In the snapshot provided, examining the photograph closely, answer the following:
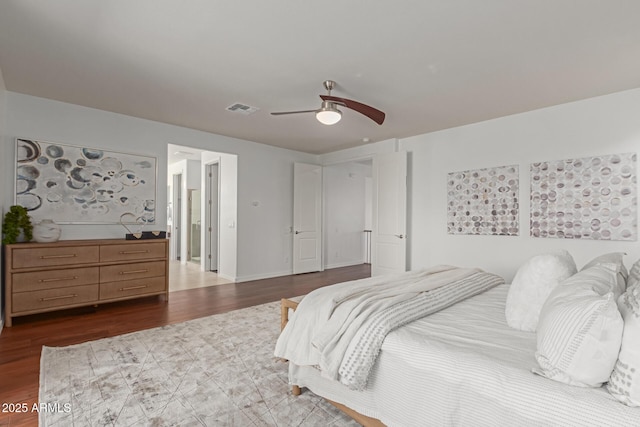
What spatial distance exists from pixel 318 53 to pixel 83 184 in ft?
11.5

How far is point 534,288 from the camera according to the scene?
1.82 m

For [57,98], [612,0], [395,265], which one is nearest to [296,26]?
[612,0]

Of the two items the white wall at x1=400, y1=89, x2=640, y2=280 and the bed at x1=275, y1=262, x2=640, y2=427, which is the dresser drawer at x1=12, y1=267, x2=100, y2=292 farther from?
the white wall at x1=400, y1=89, x2=640, y2=280

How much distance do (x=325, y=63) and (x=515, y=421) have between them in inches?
110

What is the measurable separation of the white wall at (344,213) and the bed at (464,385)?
5.47 metres

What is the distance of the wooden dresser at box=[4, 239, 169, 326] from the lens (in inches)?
135

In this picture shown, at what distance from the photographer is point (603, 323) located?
3.73 ft

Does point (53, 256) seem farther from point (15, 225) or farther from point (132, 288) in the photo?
point (132, 288)

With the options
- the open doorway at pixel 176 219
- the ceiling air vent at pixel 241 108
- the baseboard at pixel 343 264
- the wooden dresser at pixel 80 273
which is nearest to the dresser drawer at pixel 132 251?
the wooden dresser at pixel 80 273

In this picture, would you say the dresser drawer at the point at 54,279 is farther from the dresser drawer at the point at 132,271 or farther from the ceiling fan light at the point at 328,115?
A: the ceiling fan light at the point at 328,115

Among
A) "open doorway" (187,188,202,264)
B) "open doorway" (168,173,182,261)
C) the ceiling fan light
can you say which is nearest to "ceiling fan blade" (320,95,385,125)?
the ceiling fan light

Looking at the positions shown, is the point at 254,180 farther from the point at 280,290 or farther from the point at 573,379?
the point at 573,379

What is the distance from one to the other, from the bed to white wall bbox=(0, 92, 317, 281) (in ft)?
13.0

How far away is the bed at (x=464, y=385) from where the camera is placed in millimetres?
1145
